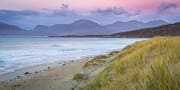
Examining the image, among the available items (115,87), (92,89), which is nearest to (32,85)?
(92,89)

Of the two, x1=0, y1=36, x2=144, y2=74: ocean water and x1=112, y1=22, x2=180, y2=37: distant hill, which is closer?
x1=0, y1=36, x2=144, y2=74: ocean water

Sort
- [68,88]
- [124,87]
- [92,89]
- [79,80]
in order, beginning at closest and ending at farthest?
[124,87] → [92,89] → [68,88] → [79,80]

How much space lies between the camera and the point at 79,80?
10086 millimetres

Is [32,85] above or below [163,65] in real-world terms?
below

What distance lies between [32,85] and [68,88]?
7.31 ft

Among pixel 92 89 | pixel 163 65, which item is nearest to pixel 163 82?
pixel 163 65

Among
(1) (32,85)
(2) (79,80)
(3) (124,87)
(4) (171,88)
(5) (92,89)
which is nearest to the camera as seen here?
(4) (171,88)

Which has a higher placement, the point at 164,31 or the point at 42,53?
the point at 164,31

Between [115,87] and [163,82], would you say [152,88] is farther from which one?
[115,87]

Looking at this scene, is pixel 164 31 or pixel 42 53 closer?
pixel 42 53

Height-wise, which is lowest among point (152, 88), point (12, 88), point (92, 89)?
point (12, 88)

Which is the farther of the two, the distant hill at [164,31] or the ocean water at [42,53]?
the distant hill at [164,31]

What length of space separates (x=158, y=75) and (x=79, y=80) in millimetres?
6095

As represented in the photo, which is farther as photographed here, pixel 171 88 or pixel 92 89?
pixel 92 89
